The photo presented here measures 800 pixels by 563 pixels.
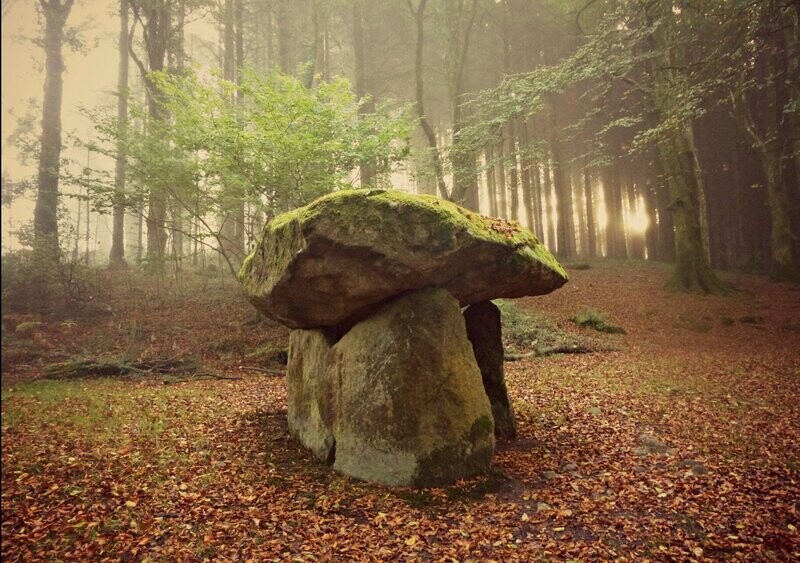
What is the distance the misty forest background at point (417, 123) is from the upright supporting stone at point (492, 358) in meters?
5.40

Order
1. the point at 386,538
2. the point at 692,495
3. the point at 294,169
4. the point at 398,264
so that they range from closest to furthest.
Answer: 1. the point at 386,538
2. the point at 692,495
3. the point at 398,264
4. the point at 294,169

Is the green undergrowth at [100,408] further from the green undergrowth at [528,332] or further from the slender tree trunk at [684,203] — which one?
the slender tree trunk at [684,203]

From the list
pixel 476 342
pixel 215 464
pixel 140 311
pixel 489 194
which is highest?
pixel 489 194

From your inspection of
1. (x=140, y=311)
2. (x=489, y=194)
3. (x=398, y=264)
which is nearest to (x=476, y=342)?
(x=398, y=264)

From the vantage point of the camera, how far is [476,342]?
20.9 ft

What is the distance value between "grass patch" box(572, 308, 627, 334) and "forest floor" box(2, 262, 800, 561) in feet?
10.3

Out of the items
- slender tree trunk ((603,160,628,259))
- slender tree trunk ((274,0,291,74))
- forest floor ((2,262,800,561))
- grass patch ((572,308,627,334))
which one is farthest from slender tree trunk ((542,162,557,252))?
forest floor ((2,262,800,561))

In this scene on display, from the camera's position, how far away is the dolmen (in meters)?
4.59

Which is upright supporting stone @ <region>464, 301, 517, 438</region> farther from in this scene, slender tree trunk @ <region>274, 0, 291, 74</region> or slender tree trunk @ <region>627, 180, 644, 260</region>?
slender tree trunk @ <region>627, 180, 644, 260</region>

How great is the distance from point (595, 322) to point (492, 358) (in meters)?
8.31

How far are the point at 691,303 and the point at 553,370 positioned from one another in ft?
27.3

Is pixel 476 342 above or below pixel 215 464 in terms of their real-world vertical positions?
above

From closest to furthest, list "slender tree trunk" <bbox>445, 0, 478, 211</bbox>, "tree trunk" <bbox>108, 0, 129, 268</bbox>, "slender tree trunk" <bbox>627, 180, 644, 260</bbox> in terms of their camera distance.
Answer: "tree trunk" <bbox>108, 0, 129, 268</bbox>
"slender tree trunk" <bbox>445, 0, 478, 211</bbox>
"slender tree trunk" <bbox>627, 180, 644, 260</bbox>

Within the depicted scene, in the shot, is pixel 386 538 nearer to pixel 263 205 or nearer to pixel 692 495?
pixel 692 495
